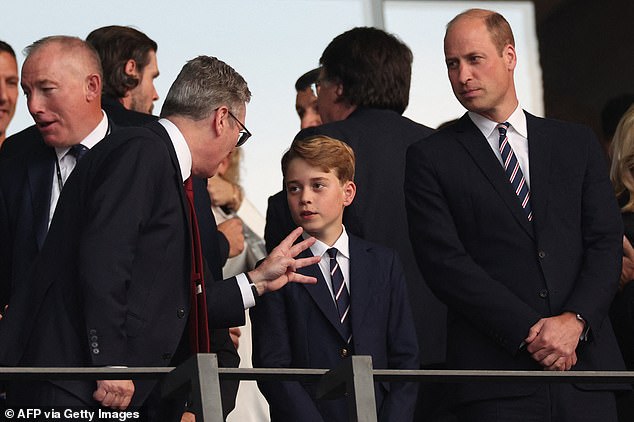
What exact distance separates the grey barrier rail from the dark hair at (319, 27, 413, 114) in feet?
6.61

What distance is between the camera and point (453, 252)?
4520 millimetres

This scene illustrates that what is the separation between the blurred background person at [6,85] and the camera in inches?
240

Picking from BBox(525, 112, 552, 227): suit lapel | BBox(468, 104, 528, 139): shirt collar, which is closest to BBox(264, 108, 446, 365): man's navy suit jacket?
BBox(468, 104, 528, 139): shirt collar

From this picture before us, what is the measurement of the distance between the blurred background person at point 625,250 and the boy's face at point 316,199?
3.05 feet

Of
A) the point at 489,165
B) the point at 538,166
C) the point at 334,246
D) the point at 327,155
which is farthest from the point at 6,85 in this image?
the point at 538,166

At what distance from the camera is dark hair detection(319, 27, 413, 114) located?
5355mm

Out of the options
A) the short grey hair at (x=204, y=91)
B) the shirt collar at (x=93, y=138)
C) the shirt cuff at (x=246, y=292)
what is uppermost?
the short grey hair at (x=204, y=91)

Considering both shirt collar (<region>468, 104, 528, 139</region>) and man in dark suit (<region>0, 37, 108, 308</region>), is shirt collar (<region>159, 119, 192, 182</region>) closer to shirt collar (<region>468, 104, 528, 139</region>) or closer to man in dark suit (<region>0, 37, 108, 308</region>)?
man in dark suit (<region>0, 37, 108, 308</region>)

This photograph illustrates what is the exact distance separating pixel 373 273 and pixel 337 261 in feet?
0.38

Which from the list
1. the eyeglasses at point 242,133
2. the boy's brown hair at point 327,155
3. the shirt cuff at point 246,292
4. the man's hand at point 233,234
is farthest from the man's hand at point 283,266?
the man's hand at point 233,234

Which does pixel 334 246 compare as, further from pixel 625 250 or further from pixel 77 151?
pixel 625 250

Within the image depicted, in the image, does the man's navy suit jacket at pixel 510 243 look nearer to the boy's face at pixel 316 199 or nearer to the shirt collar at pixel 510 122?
the shirt collar at pixel 510 122

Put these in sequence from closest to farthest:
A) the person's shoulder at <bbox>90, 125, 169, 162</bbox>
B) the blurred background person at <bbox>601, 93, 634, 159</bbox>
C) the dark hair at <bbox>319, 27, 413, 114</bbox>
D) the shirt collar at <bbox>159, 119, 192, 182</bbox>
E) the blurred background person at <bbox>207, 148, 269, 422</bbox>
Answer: the person's shoulder at <bbox>90, 125, 169, 162</bbox>
the shirt collar at <bbox>159, 119, 192, 182</bbox>
the dark hair at <bbox>319, 27, 413, 114</bbox>
the blurred background person at <bbox>207, 148, 269, 422</bbox>
the blurred background person at <bbox>601, 93, 634, 159</bbox>

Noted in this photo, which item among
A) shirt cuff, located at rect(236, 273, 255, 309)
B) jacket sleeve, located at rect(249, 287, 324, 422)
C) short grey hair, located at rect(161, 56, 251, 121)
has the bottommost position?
jacket sleeve, located at rect(249, 287, 324, 422)
